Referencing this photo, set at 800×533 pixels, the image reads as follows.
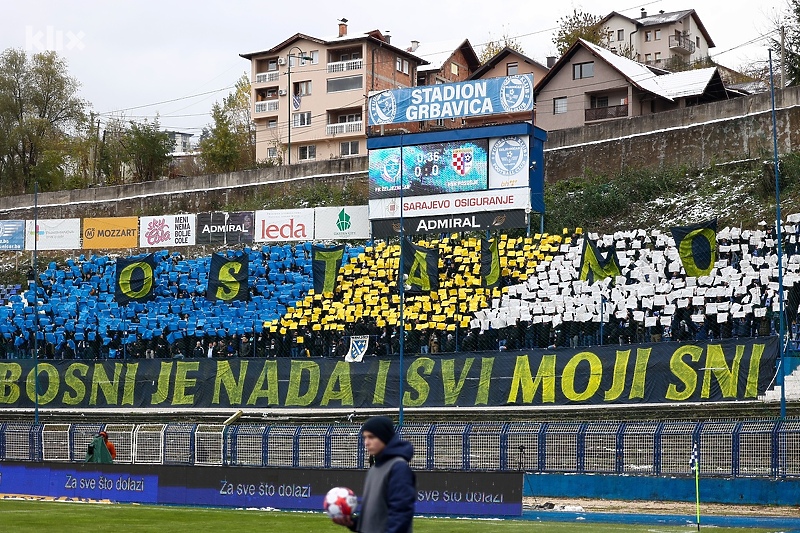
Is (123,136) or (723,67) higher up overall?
(723,67)

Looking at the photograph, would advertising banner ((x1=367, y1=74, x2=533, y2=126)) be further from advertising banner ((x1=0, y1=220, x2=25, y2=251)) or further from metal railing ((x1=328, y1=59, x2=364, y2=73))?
metal railing ((x1=328, y1=59, x2=364, y2=73))

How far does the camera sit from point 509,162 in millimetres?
41000

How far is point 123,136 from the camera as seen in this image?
80.1m

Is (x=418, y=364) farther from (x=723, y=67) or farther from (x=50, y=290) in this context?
(x=723, y=67)

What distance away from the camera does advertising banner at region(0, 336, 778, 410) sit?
98.3ft

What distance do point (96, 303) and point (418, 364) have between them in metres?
16.1

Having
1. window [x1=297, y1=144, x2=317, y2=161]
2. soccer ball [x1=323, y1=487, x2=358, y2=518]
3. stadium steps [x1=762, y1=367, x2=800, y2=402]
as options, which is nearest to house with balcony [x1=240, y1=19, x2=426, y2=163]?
window [x1=297, y1=144, x2=317, y2=161]

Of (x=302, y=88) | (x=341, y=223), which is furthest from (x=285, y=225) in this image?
(x=302, y=88)

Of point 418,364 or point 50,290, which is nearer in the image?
point 418,364

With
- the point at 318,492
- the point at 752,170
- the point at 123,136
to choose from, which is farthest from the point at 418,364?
the point at 123,136

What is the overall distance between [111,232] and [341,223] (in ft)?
35.8

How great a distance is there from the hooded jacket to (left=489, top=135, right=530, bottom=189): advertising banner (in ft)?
107

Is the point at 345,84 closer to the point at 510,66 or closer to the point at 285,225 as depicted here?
the point at 510,66

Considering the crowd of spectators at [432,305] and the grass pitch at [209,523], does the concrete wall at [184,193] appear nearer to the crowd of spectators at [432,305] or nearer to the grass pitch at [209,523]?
the crowd of spectators at [432,305]
